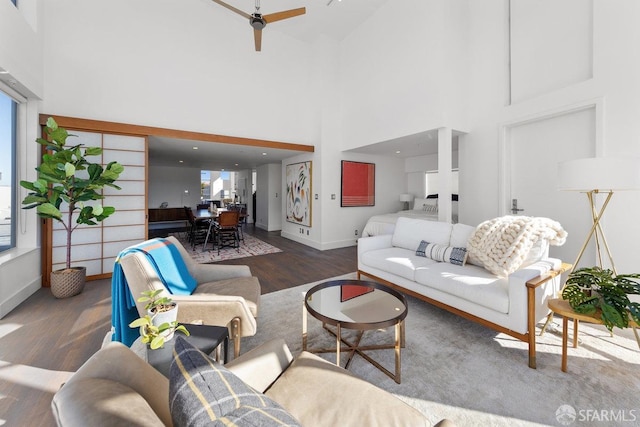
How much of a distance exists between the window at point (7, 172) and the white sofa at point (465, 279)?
13.8 feet

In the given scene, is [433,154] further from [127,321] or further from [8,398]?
[8,398]

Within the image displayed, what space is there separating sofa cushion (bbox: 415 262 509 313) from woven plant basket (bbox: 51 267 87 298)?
3.90 metres

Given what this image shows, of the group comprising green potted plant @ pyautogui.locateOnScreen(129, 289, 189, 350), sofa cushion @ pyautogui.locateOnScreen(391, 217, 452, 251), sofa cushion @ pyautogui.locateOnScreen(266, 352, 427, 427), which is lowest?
sofa cushion @ pyautogui.locateOnScreen(266, 352, 427, 427)

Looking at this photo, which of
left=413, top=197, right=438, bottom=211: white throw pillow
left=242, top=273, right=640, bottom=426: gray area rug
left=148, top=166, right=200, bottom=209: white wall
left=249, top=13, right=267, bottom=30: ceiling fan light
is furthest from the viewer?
left=148, top=166, right=200, bottom=209: white wall

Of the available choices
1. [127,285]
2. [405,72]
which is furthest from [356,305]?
[405,72]

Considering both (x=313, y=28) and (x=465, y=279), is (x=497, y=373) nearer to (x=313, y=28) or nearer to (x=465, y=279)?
(x=465, y=279)

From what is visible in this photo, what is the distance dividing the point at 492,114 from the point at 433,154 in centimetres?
264

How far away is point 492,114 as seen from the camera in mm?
3998

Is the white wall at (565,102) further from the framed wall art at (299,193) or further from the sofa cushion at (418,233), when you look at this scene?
the framed wall art at (299,193)

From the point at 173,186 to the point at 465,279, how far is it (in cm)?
1030

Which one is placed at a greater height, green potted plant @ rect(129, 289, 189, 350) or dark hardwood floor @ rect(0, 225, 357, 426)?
green potted plant @ rect(129, 289, 189, 350)

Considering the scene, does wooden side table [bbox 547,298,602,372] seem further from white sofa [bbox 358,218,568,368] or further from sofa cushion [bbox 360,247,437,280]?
sofa cushion [bbox 360,247,437,280]

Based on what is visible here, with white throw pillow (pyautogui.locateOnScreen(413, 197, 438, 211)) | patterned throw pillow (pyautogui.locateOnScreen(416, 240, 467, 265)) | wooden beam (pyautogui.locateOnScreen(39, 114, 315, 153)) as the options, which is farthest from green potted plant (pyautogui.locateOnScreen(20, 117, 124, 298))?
white throw pillow (pyautogui.locateOnScreen(413, 197, 438, 211))

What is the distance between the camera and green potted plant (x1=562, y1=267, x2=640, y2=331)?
1642mm
